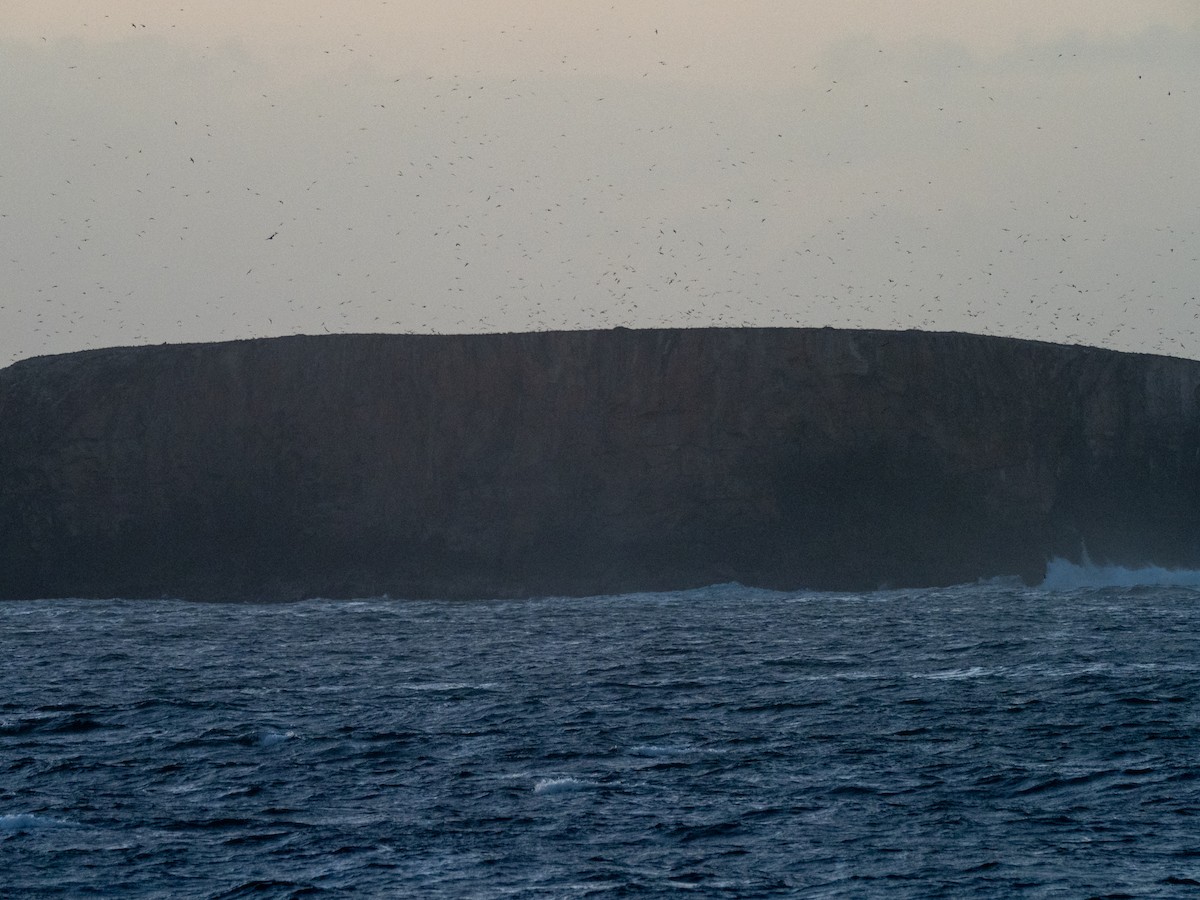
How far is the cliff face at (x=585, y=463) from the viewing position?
60.9 meters

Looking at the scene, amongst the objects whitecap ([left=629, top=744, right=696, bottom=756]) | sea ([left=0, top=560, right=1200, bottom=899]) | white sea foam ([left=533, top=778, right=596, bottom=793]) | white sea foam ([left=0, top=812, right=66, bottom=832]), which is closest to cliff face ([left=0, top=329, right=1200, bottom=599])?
sea ([left=0, top=560, right=1200, bottom=899])

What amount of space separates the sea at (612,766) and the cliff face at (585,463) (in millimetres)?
21447

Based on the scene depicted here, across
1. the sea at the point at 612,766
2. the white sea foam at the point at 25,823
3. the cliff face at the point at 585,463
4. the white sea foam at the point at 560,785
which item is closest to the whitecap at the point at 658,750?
the sea at the point at 612,766

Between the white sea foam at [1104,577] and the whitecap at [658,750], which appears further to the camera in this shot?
the white sea foam at [1104,577]

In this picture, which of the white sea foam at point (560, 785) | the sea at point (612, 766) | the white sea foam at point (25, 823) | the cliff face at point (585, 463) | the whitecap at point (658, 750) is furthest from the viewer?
the cliff face at point (585, 463)

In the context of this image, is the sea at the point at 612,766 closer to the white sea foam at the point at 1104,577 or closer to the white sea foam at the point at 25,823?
the white sea foam at the point at 25,823

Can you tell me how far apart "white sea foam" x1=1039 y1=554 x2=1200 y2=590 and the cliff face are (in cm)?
55

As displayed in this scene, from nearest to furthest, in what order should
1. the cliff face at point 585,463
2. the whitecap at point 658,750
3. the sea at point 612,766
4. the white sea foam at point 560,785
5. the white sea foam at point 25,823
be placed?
the sea at point 612,766 < the white sea foam at point 25,823 < the white sea foam at point 560,785 < the whitecap at point 658,750 < the cliff face at point 585,463

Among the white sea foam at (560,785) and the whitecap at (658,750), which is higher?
the white sea foam at (560,785)

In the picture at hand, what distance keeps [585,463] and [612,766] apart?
43.6m

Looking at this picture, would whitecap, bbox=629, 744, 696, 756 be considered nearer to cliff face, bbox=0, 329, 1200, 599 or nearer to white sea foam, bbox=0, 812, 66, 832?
white sea foam, bbox=0, 812, 66, 832

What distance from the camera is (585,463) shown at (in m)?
63.4

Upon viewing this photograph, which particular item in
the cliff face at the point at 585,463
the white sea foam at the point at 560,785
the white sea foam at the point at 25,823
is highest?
the cliff face at the point at 585,463

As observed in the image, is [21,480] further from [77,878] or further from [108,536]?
[77,878]
